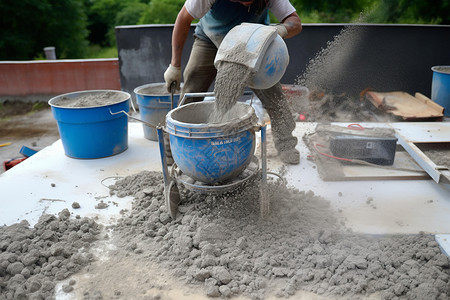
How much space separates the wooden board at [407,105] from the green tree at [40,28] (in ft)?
32.0

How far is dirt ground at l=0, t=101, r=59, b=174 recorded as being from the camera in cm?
587

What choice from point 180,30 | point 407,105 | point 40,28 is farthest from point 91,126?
point 40,28

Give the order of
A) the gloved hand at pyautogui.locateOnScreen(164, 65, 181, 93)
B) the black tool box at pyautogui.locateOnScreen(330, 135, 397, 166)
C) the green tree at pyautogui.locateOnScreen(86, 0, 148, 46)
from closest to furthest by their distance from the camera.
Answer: the gloved hand at pyautogui.locateOnScreen(164, 65, 181, 93)
the black tool box at pyautogui.locateOnScreen(330, 135, 397, 166)
the green tree at pyautogui.locateOnScreen(86, 0, 148, 46)

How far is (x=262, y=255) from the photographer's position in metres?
2.63

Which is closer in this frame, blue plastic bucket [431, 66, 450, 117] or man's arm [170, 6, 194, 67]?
man's arm [170, 6, 194, 67]

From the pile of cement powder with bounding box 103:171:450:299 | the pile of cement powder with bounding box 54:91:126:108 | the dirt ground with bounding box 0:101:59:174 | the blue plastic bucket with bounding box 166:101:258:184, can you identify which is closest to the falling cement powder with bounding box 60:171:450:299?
the pile of cement powder with bounding box 103:171:450:299

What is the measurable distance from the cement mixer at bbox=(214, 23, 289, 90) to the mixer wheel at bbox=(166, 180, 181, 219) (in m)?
0.97

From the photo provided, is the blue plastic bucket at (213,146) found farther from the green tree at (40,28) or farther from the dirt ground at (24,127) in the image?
the green tree at (40,28)

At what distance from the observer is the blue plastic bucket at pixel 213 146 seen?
8.82 feet

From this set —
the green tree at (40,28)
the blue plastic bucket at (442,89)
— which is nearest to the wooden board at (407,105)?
the blue plastic bucket at (442,89)

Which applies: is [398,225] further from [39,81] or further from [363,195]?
[39,81]

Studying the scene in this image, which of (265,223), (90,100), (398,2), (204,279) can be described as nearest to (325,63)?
Result: (398,2)

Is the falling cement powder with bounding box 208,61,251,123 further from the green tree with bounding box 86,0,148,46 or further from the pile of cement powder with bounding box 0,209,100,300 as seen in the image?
the green tree with bounding box 86,0,148,46

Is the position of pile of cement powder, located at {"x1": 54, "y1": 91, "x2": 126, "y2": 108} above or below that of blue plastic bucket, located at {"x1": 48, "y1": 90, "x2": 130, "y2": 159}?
above
